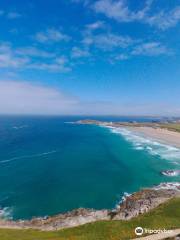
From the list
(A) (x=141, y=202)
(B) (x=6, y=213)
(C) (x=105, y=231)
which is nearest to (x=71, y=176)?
(B) (x=6, y=213)

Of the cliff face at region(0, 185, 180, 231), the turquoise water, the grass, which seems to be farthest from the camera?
the turquoise water

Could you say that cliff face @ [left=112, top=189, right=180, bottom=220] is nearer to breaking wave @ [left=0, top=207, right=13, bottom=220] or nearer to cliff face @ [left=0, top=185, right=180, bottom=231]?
cliff face @ [left=0, top=185, right=180, bottom=231]

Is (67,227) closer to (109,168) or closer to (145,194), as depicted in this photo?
(145,194)

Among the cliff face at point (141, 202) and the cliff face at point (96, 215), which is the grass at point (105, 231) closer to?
the cliff face at point (96, 215)

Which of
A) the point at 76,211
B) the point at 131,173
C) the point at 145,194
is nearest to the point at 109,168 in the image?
the point at 131,173

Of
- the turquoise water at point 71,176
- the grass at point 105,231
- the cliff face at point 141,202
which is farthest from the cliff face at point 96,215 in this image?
the grass at point 105,231

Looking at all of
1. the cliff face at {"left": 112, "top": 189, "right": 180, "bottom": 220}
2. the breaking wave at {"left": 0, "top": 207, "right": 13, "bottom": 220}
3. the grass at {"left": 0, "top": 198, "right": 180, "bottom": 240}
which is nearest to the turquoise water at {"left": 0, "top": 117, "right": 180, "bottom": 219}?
the breaking wave at {"left": 0, "top": 207, "right": 13, "bottom": 220}
